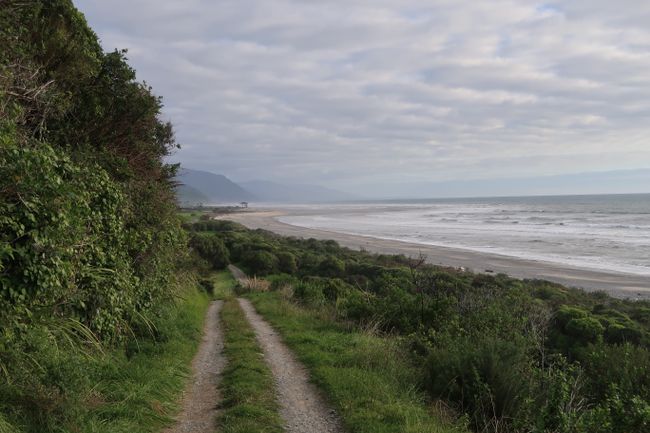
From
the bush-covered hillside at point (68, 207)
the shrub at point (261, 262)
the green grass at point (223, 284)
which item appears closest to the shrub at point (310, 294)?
the green grass at point (223, 284)

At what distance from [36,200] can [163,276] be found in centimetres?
614

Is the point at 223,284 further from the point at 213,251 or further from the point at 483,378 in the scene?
the point at 483,378

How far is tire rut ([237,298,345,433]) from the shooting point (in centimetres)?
585

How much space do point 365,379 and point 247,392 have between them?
71.7 inches

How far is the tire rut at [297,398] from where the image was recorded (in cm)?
585

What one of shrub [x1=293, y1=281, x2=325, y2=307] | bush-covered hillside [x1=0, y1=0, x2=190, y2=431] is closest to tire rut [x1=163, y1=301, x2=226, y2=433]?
bush-covered hillside [x1=0, y1=0, x2=190, y2=431]

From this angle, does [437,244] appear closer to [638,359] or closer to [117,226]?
[638,359]

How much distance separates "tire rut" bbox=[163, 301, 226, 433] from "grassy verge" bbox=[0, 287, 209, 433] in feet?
0.54

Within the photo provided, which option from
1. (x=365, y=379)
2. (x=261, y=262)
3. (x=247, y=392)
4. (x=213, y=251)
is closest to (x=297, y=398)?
(x=247, y=392)

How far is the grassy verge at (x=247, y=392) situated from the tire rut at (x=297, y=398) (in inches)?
6.0

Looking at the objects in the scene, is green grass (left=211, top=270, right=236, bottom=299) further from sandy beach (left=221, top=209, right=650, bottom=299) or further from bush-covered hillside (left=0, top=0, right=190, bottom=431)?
bush-covered hillside (left=0, top=0, right=190, bottom=431)

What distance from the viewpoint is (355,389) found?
695 cm

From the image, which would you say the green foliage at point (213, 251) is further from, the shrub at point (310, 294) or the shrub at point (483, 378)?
the shrub at point (483, 378)

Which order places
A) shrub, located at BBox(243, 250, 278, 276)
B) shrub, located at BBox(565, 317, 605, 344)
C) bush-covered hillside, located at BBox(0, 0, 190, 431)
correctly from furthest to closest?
1. shrub, located at BBox(243, 250, 278, 276)
2. shrub, located at BBox(565, 317, 605, 344)
3. bush-covered hillside, located at BBox(0, 0, 190, 431)
